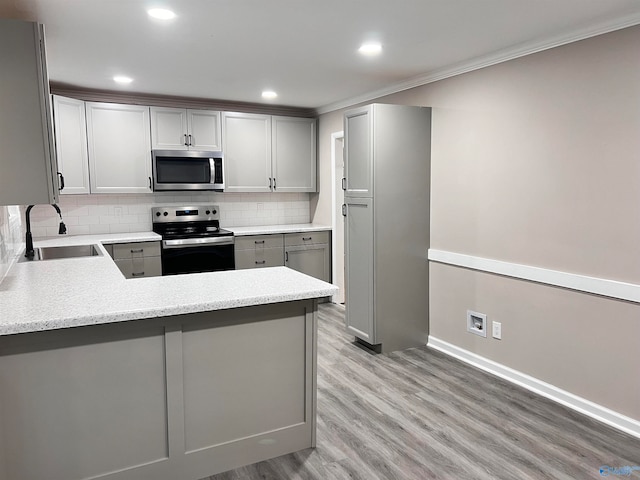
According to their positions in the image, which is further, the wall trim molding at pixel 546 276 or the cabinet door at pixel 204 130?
the cabinet door at pixel 204 130

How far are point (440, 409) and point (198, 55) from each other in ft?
9.51

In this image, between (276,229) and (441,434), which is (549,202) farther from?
(276,229)

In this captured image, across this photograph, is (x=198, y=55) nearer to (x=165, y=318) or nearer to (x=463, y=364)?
(x=165, y=318)

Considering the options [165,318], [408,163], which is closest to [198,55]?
[408,163]

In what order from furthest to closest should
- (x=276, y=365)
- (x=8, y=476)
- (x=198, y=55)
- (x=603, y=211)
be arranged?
(x=198, y=55)
(x=603, y=211)
(x=276, y=365)
(x=8, y=476)

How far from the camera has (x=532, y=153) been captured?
10.1ft

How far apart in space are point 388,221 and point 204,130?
244 centimetres

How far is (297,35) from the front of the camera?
284 centimetres

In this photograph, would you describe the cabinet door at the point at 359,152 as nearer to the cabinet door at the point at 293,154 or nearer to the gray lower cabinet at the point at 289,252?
the gray lower cabinet at the point at 289,252

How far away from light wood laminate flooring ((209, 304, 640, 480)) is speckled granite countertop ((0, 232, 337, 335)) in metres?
0.90

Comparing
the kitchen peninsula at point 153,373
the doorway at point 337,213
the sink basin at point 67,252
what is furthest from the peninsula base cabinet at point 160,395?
the doorway at point 337,213

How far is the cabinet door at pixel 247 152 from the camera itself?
5.18m

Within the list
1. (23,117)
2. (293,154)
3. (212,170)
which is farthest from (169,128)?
(23,117)

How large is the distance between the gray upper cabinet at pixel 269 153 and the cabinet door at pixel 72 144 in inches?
55.8
